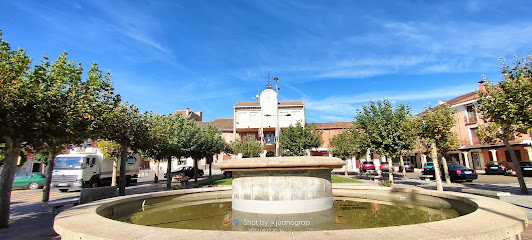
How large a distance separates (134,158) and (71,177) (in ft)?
22.0

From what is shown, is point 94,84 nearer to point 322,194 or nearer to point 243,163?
point 243,163

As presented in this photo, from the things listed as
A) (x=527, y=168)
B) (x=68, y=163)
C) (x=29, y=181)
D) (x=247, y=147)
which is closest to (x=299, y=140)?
(x=247, y=147)

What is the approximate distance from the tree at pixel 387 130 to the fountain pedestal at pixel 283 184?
38.4ft

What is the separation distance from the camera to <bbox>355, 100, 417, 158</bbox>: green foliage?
1606 centimetres

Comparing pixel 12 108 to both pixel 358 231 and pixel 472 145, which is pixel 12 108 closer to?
Answer: pixel 358 231

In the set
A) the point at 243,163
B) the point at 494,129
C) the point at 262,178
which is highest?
the point at 494,129

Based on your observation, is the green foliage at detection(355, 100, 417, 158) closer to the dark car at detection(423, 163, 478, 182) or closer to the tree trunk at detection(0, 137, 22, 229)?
the dark car at detection(423, 163, 478, 182)

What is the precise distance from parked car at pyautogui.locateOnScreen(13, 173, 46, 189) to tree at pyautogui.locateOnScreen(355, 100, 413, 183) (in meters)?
28.7

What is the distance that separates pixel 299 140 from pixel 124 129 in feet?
72.5

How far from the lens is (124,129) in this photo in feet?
41.8

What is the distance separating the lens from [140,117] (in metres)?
13.9

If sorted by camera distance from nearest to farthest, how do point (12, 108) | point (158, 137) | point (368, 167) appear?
point (12, 108) → point (158, 137) → point (368, 167)

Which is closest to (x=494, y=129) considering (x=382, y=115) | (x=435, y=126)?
(x=435, y=126)

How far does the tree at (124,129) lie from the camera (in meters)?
12.2
